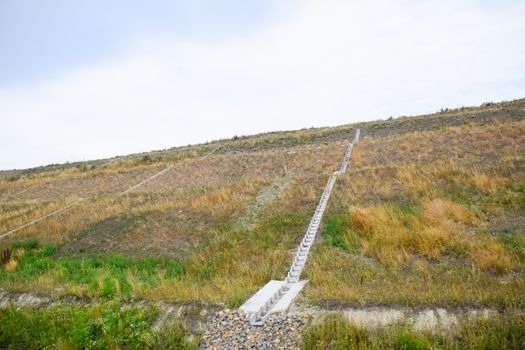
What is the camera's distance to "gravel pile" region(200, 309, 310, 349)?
28.0ft

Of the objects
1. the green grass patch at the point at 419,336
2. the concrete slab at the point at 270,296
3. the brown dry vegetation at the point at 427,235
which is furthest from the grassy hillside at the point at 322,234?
the green grass patch at the point at 419,336

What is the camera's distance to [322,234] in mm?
16188

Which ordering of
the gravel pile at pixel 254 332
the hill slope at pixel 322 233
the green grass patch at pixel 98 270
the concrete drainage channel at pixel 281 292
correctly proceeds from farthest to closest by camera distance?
the green grass patch at pixel 98 270 < the hill slope at pixel 322 233 < the concrete drainage channel at pixel 281 292 < the gravel pile at pixel 254 332

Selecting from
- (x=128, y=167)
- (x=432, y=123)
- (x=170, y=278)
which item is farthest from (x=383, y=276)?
(x=128, y=167)

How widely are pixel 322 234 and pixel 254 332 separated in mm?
7690

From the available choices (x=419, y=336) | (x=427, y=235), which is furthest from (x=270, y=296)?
(x=427, y=235)

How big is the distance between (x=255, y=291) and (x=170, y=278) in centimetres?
365

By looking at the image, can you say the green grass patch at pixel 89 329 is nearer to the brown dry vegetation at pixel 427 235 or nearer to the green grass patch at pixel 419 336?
the green grass patch at pixel 419 336

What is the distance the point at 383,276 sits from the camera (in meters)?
11.9

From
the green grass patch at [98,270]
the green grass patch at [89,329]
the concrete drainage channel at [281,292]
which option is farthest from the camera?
the green grass patch at [98,270]

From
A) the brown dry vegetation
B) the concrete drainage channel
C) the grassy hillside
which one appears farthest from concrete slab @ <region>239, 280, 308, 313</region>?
the brown dry vegetation

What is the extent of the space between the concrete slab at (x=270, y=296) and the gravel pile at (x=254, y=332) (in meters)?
0.32

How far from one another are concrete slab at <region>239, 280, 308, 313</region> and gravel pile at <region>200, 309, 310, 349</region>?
12.5 inches

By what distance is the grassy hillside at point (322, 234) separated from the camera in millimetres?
11344
